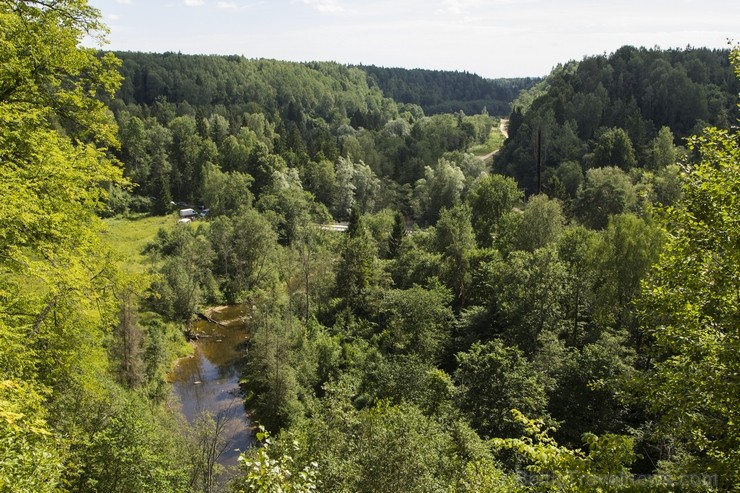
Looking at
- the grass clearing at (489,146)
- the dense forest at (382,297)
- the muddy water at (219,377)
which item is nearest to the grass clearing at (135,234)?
the dense forest at (382,297)

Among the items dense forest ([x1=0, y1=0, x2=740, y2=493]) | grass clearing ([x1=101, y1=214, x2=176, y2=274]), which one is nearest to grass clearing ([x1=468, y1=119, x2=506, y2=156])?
dense forest ([x1=0, y1=0, x2=740, y2=493])

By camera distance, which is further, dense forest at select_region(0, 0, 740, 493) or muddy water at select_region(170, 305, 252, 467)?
muddy water at select_region(170, 305, 252, 467)

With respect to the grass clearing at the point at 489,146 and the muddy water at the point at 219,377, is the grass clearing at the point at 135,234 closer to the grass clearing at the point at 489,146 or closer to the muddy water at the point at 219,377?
the muddy water at the point at 219,377

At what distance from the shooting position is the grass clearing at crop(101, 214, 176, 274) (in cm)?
6085

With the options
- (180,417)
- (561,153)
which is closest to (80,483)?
(180,417)

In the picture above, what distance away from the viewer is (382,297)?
154 ft

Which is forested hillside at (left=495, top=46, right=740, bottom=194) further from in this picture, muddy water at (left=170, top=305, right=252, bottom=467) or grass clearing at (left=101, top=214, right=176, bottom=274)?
grass clearing at (left=101, top=214, right=176, bottom=274)

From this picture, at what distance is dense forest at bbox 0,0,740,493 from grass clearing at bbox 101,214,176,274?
1.20 meters

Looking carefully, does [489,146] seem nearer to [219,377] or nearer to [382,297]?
[382,297]

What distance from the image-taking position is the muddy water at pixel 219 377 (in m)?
34.8

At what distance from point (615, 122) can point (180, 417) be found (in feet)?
303

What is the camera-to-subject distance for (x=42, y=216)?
32.3ft

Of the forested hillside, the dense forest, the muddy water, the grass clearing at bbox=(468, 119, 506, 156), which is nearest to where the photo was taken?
the dense forest

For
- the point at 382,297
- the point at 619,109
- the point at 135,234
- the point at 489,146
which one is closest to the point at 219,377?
the point at 382,297
